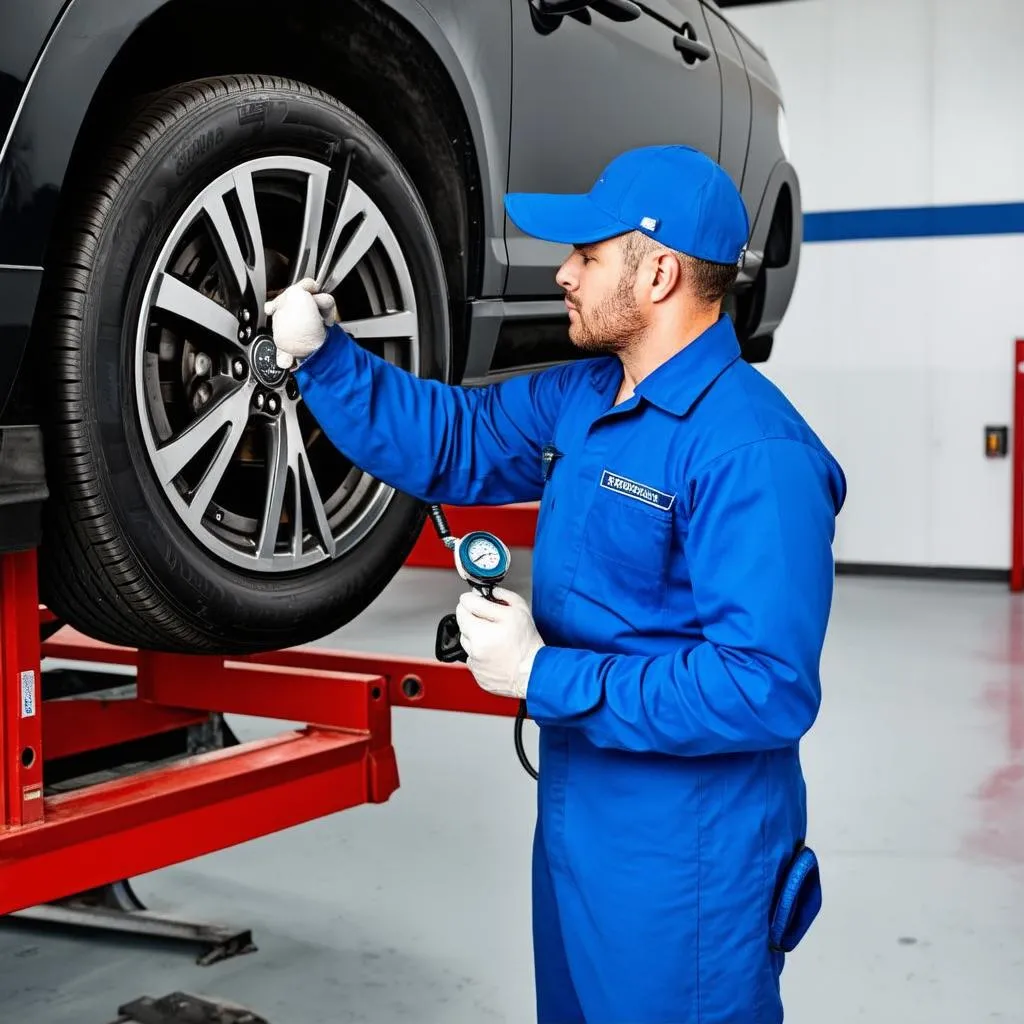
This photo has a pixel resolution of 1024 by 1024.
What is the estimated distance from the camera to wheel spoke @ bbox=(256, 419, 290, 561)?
6.07 ft

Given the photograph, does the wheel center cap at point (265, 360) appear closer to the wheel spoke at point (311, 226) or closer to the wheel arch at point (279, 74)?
the wheel spoke at point (311, 226)

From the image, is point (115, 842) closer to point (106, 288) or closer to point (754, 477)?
point (106, 288)

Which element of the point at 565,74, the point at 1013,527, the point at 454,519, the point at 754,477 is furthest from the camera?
the point at 1013,527

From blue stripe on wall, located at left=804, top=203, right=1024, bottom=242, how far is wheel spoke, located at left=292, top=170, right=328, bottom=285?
22.4 ft

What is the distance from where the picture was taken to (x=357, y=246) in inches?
75.9

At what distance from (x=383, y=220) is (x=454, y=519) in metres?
1.28

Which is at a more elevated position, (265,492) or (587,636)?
(265,492)

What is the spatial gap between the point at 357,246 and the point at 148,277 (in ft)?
1.22

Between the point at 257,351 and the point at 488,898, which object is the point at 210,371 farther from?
the point at 488,898

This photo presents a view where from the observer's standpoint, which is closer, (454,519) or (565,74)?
(565,74)

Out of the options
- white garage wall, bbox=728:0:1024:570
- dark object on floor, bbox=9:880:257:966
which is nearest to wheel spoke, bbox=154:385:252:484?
dark object on floor, bbox=9:880:257:966

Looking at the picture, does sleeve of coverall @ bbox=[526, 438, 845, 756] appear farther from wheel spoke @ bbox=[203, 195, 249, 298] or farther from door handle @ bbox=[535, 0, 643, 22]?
door handle @ bbox=[535, 0, 643, 22]

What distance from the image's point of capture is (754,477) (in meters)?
1.55

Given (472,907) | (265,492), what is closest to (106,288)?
(265,492)
